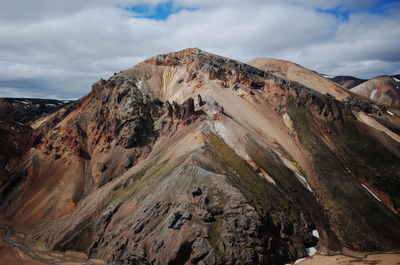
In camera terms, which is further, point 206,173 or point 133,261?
point 206,173

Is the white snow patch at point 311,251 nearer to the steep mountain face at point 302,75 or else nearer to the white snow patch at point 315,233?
the white snow patch at point 315,233

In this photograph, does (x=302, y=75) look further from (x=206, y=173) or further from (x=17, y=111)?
(x=17, y=111)

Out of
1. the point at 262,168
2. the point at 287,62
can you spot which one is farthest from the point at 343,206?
the point at 287,62

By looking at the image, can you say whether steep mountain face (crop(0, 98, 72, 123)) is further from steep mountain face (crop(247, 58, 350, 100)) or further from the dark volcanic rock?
the dark volcanic rock

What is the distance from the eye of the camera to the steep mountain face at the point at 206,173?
4509 cm

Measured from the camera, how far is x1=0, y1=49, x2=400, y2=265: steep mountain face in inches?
1775

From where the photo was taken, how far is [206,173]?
163 ft

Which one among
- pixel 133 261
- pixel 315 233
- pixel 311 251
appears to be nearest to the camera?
pixel 133 261

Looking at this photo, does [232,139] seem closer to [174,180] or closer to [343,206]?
[174,180]

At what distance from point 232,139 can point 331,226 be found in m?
23.6

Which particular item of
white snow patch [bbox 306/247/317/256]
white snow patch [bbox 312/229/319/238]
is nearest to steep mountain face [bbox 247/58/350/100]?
white snow patch [bbox 312/229/319/238]

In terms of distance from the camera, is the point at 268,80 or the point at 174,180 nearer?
the point at 174,180

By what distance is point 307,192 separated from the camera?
5959 centimetres

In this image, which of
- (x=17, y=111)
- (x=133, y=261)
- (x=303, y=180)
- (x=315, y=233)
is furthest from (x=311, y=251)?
(x=17, y=111)
